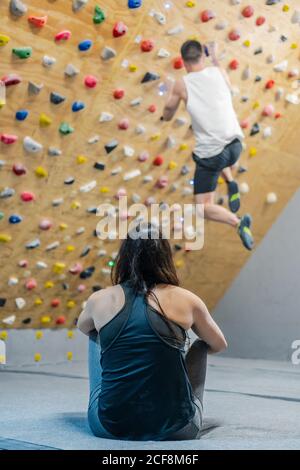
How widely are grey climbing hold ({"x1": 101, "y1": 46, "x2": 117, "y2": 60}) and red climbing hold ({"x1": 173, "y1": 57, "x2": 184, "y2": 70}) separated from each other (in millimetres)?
298

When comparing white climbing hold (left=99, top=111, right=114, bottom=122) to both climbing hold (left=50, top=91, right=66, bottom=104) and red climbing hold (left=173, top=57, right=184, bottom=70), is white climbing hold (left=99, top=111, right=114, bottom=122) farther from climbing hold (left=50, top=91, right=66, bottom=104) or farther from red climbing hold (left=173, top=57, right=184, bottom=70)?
red climbing hold (left=173, top=57, right=184, bottom=70)

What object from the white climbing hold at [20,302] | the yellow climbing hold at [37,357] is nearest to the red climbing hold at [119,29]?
the white climbing hold at [20,302]

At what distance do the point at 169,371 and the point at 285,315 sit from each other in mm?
3136

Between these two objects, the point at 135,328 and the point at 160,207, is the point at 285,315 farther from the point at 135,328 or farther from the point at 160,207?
the point at 135,328

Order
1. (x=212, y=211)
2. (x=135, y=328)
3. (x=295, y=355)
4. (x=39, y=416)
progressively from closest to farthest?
1. (x=135, y=328)
2. (x=39, y=416)
3. (x=212, y=211)
4. (x=295, y=355)

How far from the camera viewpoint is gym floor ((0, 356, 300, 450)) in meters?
2.23

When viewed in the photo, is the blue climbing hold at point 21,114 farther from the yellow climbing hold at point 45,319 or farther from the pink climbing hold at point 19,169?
the yellow climbing hold at point 45,319

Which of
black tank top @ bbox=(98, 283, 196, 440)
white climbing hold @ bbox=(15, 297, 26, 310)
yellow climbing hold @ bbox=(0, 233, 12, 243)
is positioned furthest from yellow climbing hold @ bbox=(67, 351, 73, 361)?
black tank top @ bbox=(98, 283, 196, 440)

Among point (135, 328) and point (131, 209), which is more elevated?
point (135, 328)

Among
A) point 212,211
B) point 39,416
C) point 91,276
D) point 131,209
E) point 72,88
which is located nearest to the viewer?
point 39,416

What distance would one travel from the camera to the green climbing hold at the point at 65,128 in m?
3.42

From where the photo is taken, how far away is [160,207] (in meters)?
4.20

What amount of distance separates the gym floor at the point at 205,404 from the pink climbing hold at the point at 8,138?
1.09 m

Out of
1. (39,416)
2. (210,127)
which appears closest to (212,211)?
(210,127)
